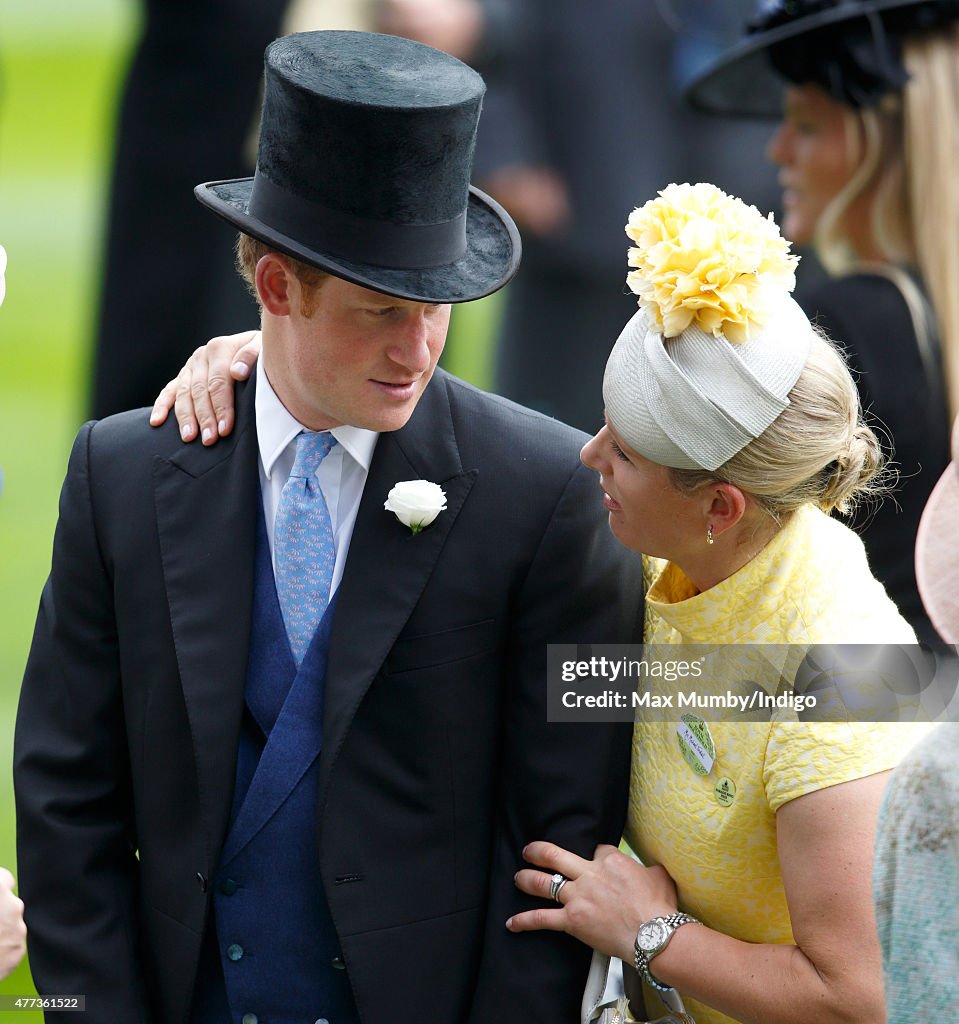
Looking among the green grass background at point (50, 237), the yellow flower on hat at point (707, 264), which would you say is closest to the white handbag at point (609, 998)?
the yellow flower on hat at point (707, 264)

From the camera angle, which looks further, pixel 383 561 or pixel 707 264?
pixel 383 561

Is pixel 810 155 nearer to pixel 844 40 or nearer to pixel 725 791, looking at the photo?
pixel 844 40

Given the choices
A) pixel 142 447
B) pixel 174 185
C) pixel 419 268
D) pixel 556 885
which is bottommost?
pixel 174 185

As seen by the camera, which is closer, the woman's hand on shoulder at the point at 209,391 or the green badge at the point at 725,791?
the green badge at the point at 725,791

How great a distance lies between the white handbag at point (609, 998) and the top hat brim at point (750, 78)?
2.68 metres

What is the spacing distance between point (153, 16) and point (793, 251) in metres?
2.68

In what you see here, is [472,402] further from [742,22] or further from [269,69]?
[742,22]

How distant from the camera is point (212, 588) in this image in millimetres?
2443

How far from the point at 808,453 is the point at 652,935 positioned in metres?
0.81

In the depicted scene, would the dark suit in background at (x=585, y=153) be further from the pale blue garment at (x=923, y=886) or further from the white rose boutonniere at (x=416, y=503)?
the pale blue garment at (x=923, y=886)

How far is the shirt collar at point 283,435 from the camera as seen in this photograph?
251 centimetres

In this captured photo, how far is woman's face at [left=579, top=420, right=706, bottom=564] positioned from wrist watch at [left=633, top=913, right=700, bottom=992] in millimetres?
577

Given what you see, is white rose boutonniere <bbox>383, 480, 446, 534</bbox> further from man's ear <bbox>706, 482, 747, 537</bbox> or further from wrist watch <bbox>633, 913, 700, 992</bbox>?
wrist watch <bbox>633, 913, 700, 992</bbox>

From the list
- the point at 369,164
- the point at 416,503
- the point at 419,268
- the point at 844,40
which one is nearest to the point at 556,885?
the point at 416,503
